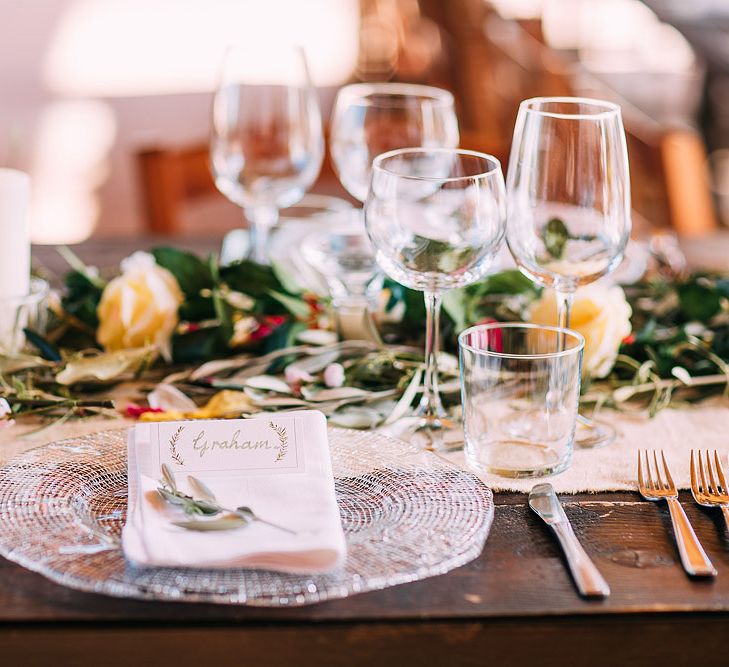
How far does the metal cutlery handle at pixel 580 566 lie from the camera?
0.66m

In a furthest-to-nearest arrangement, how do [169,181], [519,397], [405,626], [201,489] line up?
[169,181] → [519,397] → [201,489] → [405,626]

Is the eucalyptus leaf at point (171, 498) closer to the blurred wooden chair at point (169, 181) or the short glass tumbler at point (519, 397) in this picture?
the short glass tumbler at point (519, 397)

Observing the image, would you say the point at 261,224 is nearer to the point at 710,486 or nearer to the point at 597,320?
the point at 597,320

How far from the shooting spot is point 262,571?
65 cm

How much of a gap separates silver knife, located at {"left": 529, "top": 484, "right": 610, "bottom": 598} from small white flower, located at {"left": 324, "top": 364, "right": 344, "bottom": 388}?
10.3 inches

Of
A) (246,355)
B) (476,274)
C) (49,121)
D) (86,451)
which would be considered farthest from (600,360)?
(49,121)

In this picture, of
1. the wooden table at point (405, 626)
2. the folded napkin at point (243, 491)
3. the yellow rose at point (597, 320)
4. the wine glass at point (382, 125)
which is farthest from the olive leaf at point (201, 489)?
the wine glass at point (382, 125)

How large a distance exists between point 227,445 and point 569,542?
273 millimetres

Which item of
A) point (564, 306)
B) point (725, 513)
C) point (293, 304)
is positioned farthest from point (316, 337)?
point (725, 513)

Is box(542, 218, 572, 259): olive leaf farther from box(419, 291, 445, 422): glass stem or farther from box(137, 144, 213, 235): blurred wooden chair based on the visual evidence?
box(137, 144, 213, 235): blurred wooden chair

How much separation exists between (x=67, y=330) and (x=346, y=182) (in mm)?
413

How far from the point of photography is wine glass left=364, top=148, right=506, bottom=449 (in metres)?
0.84

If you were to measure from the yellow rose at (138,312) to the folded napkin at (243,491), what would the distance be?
0.29 metres

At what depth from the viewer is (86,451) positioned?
83 cm
